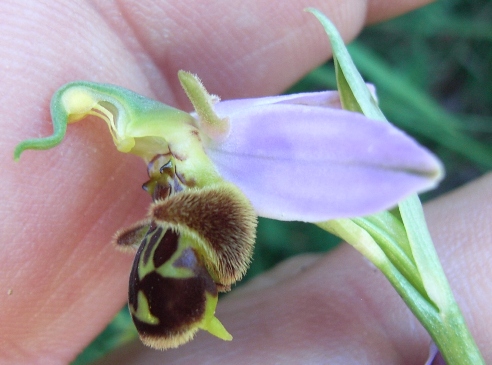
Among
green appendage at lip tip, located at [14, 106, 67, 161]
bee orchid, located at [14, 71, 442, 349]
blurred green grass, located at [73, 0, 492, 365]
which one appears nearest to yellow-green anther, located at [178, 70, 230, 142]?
bee orchid, located at [14, 71, 442, 349]

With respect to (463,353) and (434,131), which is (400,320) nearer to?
(463,353)

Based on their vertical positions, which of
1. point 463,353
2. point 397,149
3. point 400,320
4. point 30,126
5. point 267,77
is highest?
point 30,126

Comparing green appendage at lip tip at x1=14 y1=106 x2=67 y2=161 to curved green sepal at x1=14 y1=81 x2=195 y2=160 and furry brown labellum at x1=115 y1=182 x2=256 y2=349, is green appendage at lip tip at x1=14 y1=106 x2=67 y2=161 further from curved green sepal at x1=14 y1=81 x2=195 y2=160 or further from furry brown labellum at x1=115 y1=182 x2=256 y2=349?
furry brown labellum at x1=115 y1=182 x2=256 y2=349

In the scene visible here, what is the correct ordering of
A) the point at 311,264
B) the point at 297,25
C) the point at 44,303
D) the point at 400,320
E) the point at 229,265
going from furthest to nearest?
the point at 311,264 → the point at 297,25 → the point at 400,320 → the point at 44,303 → the point at 229,265

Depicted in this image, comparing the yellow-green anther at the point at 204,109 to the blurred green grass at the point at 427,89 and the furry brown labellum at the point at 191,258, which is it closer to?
the furry brown labellum at the point at 191,258

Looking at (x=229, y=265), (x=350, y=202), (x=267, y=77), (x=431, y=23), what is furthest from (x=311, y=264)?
(x=431, y=23)

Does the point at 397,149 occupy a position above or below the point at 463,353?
above

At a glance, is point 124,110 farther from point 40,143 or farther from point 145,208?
point 145,208
